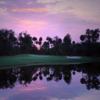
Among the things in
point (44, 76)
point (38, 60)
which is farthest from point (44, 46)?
point (44, 76)

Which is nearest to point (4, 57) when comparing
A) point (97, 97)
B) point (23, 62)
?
point (23, 62)

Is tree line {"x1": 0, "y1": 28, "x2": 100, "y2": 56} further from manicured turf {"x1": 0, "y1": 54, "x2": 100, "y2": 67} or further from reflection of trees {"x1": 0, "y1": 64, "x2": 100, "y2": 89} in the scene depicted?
reflection of trees {"x1": 0, "y1": 64, "x2": 100, "y2": 89}

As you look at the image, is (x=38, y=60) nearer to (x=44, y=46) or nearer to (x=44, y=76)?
(x=44, y=46)

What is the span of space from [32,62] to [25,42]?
7.15 feet

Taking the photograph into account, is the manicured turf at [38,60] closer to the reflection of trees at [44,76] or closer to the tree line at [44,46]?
the tree line at [44,46]

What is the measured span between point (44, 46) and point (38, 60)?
1421 millimetres

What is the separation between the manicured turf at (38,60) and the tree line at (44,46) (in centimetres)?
42

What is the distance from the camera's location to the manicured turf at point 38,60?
16.5 m

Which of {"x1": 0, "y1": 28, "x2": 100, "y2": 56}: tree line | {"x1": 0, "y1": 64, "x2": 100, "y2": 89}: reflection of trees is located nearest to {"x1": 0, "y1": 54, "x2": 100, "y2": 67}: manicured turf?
{"x1": 0, "y1": 28, "x2": 100, "y2": 56}: tree line

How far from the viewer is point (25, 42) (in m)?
17.1

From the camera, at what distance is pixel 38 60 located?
18.2 meters

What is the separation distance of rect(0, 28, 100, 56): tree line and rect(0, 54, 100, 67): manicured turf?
415 millimetres

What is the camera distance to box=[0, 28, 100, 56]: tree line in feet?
52.5

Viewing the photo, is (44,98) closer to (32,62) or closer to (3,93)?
(3,93)
